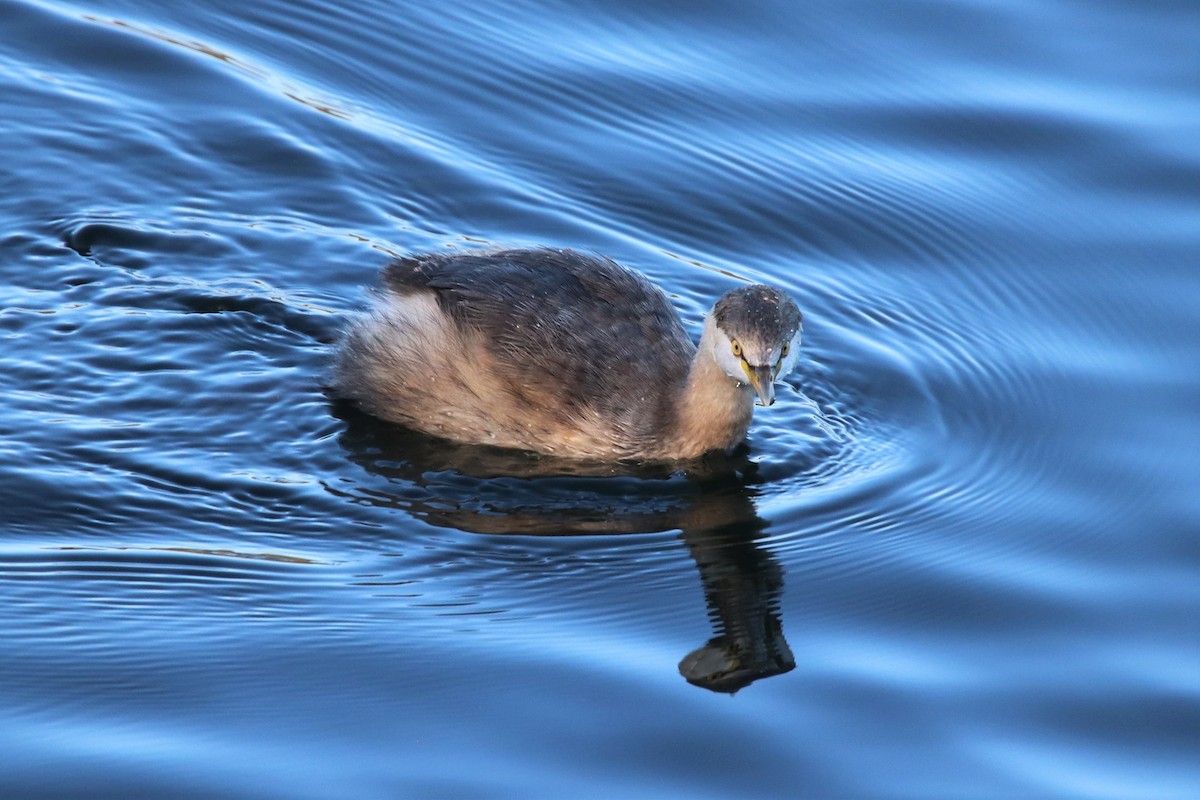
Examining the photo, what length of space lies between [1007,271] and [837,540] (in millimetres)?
3065

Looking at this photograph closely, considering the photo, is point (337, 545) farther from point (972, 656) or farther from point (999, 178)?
point (999, 178)

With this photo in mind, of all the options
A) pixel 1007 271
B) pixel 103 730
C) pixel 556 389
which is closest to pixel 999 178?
pixel 1007 271

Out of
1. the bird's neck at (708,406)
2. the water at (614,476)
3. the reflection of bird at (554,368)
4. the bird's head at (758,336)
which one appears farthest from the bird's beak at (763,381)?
the water at (614,476)

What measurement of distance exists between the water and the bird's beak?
0.46m

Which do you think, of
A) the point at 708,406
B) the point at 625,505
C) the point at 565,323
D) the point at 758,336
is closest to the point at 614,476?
the point at 625,505

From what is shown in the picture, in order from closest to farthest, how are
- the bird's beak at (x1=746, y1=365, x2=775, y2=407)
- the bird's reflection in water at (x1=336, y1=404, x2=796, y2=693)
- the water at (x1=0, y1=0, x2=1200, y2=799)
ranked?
1. the water at (x1=0, y1=0, x2=1200, y2=799)
2. the bird's reflection in water at (x1=336, y1=404, x2=796, y2=693)
3. the bird's beak at (x1=746, y1=365, x2=775, y2=407)

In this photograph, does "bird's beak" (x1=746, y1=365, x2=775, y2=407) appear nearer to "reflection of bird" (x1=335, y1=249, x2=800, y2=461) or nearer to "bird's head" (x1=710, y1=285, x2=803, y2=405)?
"bird's head" (x1=710, y1=285, x2=803, y2=405)

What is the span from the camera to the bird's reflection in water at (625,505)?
7.85 metres

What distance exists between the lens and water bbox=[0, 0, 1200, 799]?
23.4 ft

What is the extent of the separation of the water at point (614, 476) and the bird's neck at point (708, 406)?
180 millimetres

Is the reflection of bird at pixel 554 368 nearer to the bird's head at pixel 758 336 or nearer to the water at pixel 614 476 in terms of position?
the bird's head at pixel 758 336

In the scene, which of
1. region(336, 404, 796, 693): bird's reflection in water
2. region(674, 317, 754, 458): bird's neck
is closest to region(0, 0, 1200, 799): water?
region(336, 404, 796, 693): bird's reflection in water

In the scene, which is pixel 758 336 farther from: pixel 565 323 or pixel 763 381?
pixel 565 323

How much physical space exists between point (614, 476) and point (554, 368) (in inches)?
23.2
